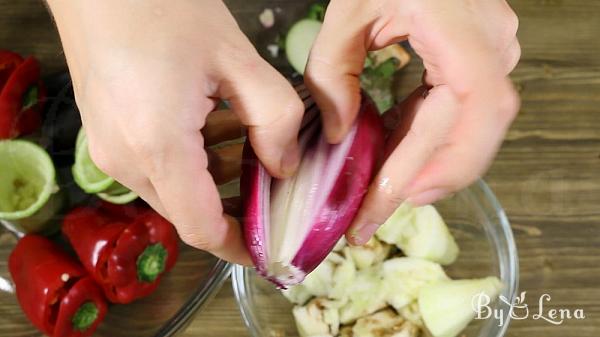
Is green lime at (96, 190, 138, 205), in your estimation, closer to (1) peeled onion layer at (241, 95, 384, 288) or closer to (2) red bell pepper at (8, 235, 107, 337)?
(2) red bell pepper at (8, 235, 107, 337)

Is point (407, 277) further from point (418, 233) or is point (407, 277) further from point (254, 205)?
point (254, 205)

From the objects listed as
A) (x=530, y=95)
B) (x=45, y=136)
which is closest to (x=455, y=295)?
(x=530, y=95)

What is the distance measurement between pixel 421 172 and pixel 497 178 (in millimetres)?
474

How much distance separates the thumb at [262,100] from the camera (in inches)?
20.4

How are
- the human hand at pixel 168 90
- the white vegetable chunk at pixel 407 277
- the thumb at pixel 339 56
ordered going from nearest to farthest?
the human hand at pixel 168 90
the thumb at pixel 339 56
the white vegetable chunk at pixel 407 277

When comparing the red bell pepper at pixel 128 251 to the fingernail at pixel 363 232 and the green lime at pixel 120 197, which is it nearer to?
the green lime at pixel 120 197

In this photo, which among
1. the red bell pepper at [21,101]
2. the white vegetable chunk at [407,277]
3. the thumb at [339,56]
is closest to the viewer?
the thumb at [339,56]

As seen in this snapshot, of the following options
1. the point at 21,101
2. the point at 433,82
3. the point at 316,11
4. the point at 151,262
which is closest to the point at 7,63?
the point at 21,101

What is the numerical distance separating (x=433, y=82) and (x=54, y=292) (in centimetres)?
62

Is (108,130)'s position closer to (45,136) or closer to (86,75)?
(86,75)

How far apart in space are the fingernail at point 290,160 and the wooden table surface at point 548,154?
1.36 ft

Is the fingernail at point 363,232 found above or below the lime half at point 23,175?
above

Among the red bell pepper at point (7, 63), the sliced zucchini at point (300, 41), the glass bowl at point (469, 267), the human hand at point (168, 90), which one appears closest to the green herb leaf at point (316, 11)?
the sliced zucchini at point (300, 41)

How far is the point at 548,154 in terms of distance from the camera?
1.05 metres
